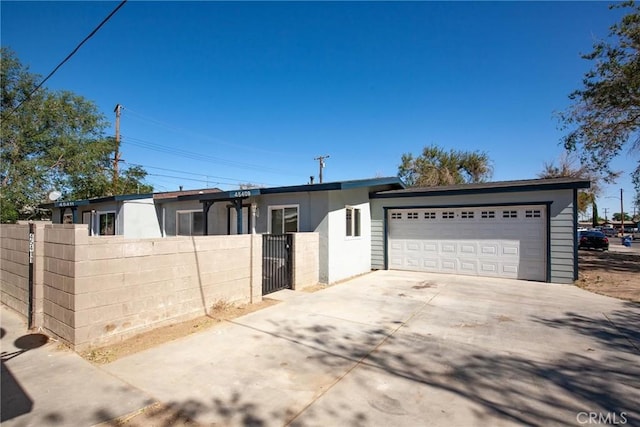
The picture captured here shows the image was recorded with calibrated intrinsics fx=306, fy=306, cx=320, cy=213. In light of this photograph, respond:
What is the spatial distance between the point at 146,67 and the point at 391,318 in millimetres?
12624

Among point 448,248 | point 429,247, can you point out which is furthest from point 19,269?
point 448,248

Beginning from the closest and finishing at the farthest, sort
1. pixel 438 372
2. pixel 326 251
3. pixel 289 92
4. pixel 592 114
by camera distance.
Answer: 1. pixel 438 372
2. pixel 326 251
3. pixel 592 114
4. pixel 289 92

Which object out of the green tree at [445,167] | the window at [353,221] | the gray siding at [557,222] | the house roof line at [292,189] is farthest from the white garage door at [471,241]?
the green tree at [445,167]

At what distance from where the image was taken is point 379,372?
3502mm

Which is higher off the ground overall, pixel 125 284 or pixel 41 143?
pixel 41 143

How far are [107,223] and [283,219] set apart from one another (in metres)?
9.14

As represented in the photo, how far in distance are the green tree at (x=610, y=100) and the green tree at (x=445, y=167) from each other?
15.0 metres

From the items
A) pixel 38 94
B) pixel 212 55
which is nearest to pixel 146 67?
pixel 212 55

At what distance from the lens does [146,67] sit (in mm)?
11805

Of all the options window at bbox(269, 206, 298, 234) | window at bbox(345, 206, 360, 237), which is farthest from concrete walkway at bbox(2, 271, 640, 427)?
window at bbox(345, 206, 360, 237)

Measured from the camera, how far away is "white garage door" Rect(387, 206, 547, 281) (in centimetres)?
916

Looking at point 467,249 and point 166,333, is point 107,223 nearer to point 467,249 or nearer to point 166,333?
point 166,333

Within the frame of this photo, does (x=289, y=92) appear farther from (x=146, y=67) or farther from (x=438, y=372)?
(x=438, y=372)

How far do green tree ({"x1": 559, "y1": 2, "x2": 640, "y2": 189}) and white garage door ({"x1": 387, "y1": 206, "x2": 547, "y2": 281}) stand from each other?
24.8 ft
